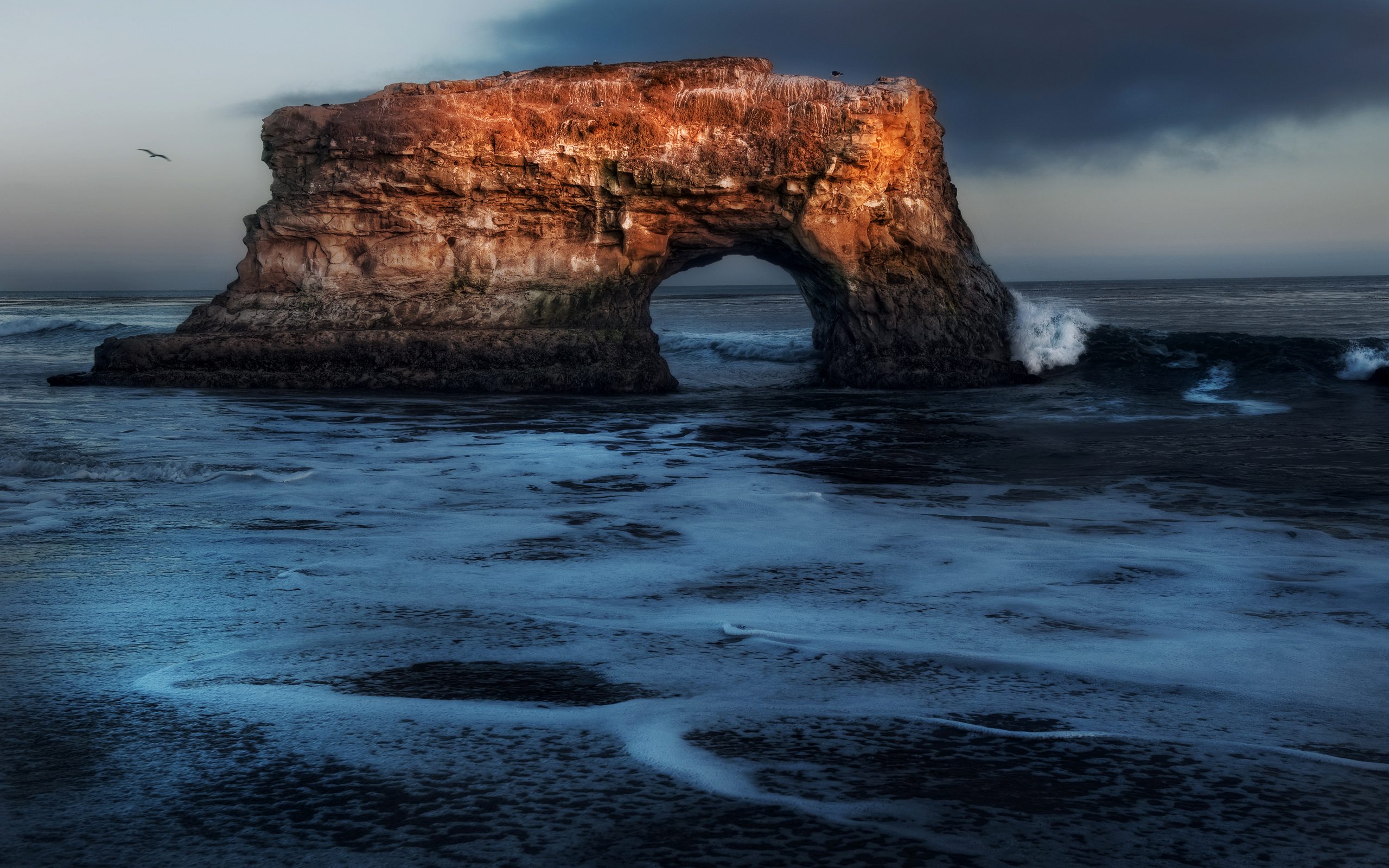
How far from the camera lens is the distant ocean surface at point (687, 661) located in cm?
180

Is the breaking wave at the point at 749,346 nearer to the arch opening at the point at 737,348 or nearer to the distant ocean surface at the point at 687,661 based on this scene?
the arch opening at the point at 737,348

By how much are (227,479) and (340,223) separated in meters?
10.0

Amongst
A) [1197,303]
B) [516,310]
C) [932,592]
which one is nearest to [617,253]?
[516,310]

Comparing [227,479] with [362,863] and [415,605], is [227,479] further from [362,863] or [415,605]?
[362,863]

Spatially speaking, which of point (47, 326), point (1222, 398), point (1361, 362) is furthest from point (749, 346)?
point (47, 326)

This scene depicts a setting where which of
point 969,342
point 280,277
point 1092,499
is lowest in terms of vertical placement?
point 1092,499

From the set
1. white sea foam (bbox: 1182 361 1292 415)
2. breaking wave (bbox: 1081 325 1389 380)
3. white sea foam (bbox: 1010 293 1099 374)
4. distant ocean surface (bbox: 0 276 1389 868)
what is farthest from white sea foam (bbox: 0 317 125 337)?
white sea foam (bbox: 1182 361 1292 415)

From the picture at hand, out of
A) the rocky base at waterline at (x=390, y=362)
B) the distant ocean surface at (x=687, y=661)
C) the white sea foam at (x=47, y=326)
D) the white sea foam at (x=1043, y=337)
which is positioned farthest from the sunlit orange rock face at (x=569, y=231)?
the white sea foam at (x=47, y=326)

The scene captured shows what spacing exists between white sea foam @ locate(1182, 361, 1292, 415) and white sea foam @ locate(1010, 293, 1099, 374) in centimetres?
208

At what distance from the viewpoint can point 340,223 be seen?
15180 millimetres

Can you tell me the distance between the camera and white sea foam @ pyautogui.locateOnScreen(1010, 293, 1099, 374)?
15773 mm

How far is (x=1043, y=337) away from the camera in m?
16.1

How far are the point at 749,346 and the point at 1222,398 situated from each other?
11.4 metres

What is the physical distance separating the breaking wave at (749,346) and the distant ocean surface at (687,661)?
14050mm
